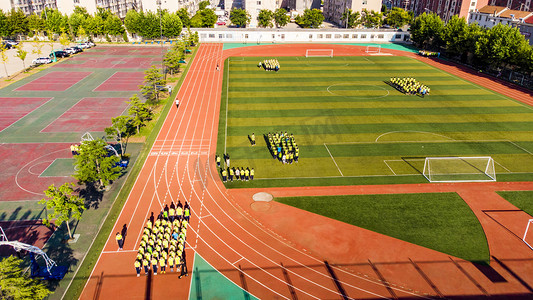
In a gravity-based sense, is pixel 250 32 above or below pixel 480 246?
above

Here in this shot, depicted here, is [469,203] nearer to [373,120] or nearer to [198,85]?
[373,120]

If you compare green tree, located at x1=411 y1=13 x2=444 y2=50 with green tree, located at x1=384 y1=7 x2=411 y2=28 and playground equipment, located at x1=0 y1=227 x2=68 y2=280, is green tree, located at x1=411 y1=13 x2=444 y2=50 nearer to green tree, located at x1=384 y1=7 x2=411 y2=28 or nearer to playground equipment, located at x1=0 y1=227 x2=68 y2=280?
green tree, located at x1=384 y1=7 x2=411 y2=28

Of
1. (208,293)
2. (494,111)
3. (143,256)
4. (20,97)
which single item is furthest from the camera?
(20,97)

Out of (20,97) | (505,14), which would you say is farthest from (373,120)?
(505,14)

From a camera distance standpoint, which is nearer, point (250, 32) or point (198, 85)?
point (198, 85)

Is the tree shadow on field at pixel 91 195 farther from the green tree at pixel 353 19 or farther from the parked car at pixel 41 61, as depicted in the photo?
the green tree at pixel 353 19

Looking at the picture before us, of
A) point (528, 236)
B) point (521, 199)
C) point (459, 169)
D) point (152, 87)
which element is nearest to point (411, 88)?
point (459, 169)

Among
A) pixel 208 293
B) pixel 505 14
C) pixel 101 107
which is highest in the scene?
pixel 505 14

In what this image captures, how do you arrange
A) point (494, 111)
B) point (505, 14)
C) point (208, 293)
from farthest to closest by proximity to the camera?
point (505, 14)
point (494, 111)
point (208, 293)
